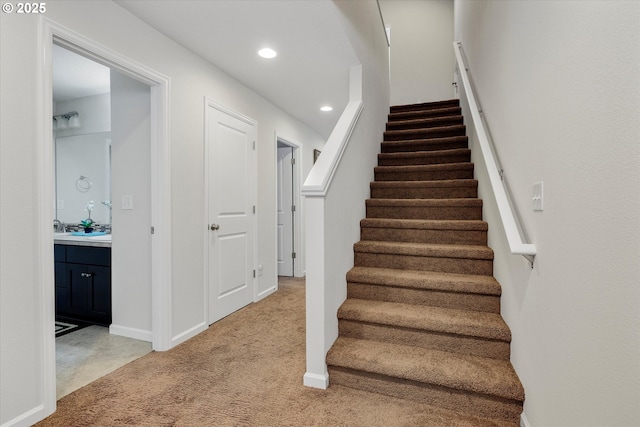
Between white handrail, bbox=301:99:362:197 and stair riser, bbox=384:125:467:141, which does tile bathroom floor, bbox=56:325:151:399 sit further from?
stair riser, bbox=384:125:467:141

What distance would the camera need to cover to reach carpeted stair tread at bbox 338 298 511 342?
69.0 inches

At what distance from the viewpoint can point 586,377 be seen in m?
0.96

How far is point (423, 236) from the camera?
2494mm

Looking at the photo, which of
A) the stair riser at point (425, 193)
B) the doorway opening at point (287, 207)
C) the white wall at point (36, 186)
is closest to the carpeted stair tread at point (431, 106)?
the doorway opening at point (287, 207)

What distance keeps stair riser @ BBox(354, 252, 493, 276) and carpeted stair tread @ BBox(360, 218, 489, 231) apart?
0.29 meters

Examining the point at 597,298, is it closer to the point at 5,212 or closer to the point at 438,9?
the point at 5,212

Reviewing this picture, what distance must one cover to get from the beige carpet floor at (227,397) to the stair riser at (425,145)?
230 centimetres

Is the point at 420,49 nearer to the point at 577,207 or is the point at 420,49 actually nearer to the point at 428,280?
the point at 428,280

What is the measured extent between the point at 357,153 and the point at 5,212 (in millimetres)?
2174

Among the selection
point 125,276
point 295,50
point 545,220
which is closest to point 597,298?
point 545,220

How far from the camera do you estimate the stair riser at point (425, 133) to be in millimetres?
3500

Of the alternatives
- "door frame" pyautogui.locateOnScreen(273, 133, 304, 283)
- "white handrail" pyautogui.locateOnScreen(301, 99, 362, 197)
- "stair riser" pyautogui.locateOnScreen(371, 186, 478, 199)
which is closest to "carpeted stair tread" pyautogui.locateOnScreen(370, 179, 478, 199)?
"stair riser" pyautogui.locateOnScreen(371, 186, 478, 199)

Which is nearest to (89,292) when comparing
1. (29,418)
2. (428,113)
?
(29,418)

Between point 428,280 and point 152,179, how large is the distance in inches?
81.7
